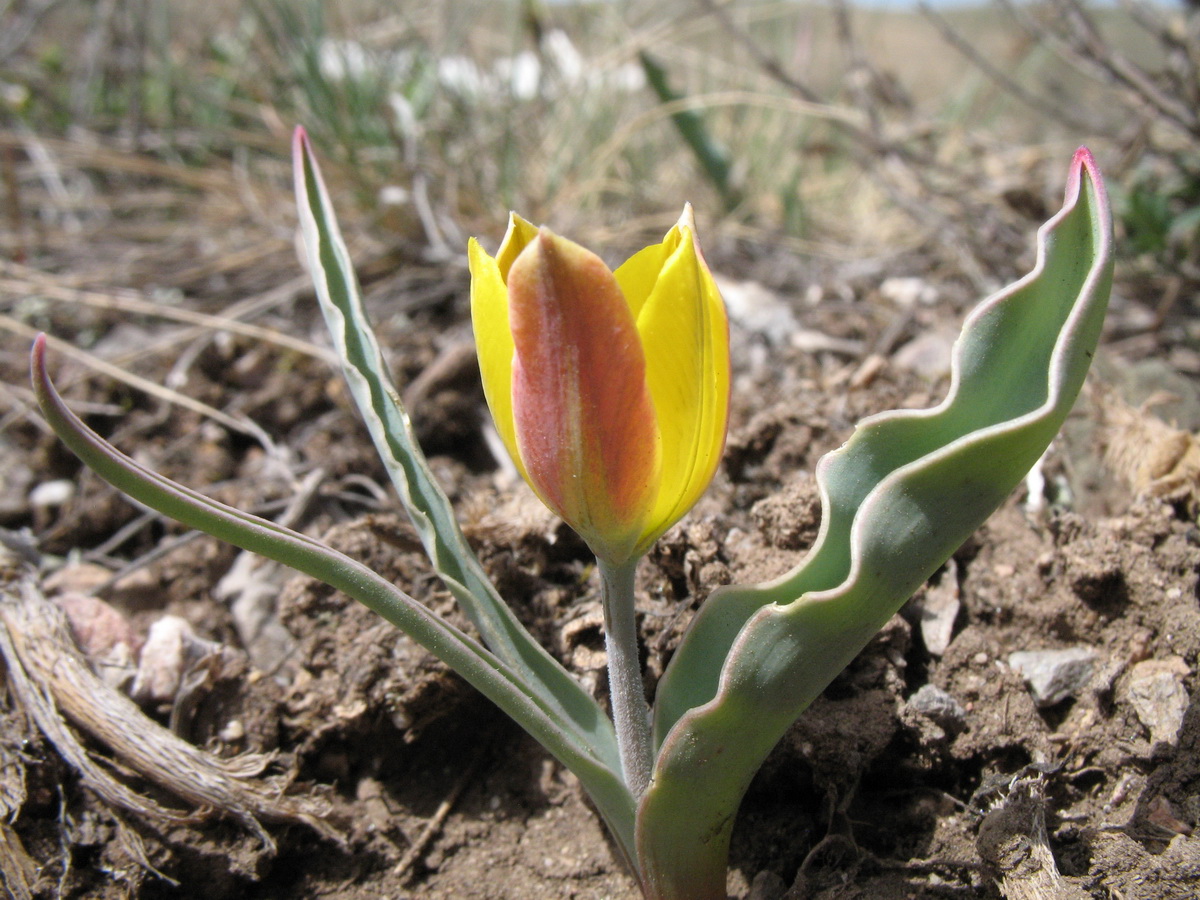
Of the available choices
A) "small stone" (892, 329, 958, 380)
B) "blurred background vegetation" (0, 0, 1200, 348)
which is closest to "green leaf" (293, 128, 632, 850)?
"small stone" (892, 329, 958, 380)

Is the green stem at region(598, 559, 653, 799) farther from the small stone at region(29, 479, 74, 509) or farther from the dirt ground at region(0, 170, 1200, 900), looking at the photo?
the small stone at region(29, 479, 74, 509)

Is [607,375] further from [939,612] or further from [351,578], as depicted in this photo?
[939,612]

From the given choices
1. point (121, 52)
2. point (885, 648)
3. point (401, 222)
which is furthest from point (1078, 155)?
point (121, 52)

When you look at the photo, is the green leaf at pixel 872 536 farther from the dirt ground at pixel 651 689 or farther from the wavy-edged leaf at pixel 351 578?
the dirt ground at pixel 651 689

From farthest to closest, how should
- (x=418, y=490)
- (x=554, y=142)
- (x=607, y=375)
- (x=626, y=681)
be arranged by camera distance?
(x=554, y=142) → (x=418, y=490) → (x=626, y=681) → (x=607, y=375)

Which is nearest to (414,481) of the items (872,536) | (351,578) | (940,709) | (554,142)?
(351,578)

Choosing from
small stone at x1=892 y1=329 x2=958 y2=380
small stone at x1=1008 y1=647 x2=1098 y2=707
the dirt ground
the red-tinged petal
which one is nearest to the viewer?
the red-tinged petal

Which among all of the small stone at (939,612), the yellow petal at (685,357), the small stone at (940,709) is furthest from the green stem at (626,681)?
the small stone at (939,612)

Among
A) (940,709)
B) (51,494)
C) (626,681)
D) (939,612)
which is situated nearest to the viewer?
(626,681)
